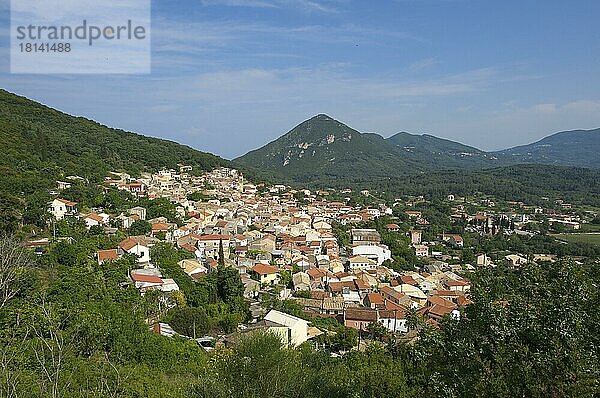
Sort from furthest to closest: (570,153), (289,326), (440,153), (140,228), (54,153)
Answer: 1. (570,153)
2. (440,153)
3. (54,153)
4. (140,228)
5. (289,326)

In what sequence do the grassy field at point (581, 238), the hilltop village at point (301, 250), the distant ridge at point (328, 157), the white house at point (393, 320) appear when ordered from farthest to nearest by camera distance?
the distant ridge at point (328, 157) → the grassy field at point (581, 238) → the white house at point (393, 320) → the hilltop village at point (301, 250)

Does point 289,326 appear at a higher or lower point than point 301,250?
lower

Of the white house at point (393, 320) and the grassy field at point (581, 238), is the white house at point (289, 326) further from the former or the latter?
the grassy field at point (581, 238)

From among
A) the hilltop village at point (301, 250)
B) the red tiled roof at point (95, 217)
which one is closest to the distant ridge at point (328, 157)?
the hilltop village at point (301, 250)

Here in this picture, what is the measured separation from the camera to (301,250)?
26.3 m

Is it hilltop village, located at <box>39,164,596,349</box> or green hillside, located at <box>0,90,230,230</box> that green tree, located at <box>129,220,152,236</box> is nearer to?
hilltop village, located at <box>39,164,596,349</box>

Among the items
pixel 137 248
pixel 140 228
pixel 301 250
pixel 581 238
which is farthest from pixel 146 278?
pixel 581 238

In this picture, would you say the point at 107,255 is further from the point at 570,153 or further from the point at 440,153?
the point at 570,153

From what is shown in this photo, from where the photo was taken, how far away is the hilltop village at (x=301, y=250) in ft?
52.7

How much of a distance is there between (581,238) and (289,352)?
120ft

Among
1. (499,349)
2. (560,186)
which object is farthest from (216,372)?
(560,186)

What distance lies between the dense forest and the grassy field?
31318mm

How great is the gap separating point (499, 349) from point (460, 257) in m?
28.5

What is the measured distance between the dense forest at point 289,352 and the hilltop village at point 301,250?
1.12 metres
